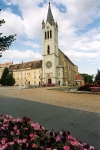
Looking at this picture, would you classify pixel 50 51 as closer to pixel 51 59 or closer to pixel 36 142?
pixel 51 59

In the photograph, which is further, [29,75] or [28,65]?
[28,65]

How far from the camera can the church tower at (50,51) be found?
208 ft

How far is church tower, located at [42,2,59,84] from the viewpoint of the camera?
63469mm

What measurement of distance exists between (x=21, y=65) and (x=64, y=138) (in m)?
86.9

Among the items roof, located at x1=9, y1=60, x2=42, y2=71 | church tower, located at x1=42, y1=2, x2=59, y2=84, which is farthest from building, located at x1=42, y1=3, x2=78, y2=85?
roof, located at x1=9, y1=60, x2=42, y2=71

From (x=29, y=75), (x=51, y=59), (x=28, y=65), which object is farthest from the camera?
(x=28, y=65)

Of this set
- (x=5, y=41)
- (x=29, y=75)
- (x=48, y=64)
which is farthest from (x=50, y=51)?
(x=5, y=41)

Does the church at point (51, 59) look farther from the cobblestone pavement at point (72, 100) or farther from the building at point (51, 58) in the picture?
the cobblestone pavement at point (72, 100)

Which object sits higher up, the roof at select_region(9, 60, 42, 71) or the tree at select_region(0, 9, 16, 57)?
the roof at select_region(9, 60, 42, 71)

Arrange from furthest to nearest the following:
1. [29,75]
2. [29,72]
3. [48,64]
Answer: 1. [29,75]
2. [29,72]
3. [48,64]

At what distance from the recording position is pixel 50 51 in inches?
2559

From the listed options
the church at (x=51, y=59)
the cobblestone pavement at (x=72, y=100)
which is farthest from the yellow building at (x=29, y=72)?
the cobblestone pavement at (x=72, y=100)

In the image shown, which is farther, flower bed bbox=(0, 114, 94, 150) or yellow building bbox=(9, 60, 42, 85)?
yellow building bbox=(9, 60, 42, 85)

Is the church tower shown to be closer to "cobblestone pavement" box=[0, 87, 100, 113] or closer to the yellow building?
the yellow building
